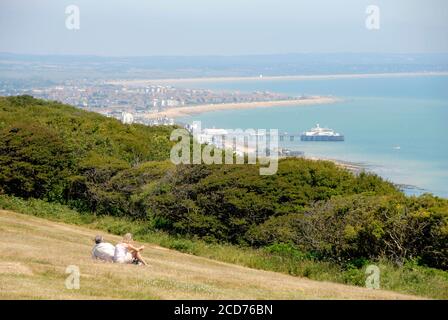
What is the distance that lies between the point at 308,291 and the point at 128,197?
2472 centimetres

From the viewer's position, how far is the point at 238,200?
1345 inches

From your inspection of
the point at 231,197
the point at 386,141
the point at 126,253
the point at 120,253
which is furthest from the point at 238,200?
the point at 386,141

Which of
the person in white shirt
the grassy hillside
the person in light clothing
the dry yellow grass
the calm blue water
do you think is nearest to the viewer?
the dry yellow grass

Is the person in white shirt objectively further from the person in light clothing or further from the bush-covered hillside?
the bush-covered hillside

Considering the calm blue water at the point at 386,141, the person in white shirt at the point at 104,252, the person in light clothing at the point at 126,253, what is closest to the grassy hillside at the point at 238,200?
the person in light clothing at the point at 126,253

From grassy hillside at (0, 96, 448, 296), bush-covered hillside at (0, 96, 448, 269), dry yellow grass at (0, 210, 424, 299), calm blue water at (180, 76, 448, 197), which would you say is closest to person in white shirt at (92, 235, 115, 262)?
dry yellow grass at (0, 210, 424, 299)

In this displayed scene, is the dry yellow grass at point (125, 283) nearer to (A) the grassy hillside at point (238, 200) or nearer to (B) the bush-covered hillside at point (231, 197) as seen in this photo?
(A) the grassy hillside at point (238, 200)

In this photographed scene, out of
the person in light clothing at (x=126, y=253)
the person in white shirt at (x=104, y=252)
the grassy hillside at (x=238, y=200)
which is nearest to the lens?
the person in light clothing at (x=126, y=253)

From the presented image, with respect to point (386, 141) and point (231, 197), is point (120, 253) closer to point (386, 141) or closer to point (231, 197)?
point (231, 197)

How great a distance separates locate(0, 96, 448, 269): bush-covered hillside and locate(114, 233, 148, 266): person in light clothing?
866 centimetres

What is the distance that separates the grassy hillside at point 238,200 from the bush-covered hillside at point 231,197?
5cm

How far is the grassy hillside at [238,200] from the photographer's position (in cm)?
2541

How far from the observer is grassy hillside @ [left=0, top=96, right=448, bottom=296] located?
2541 cm
